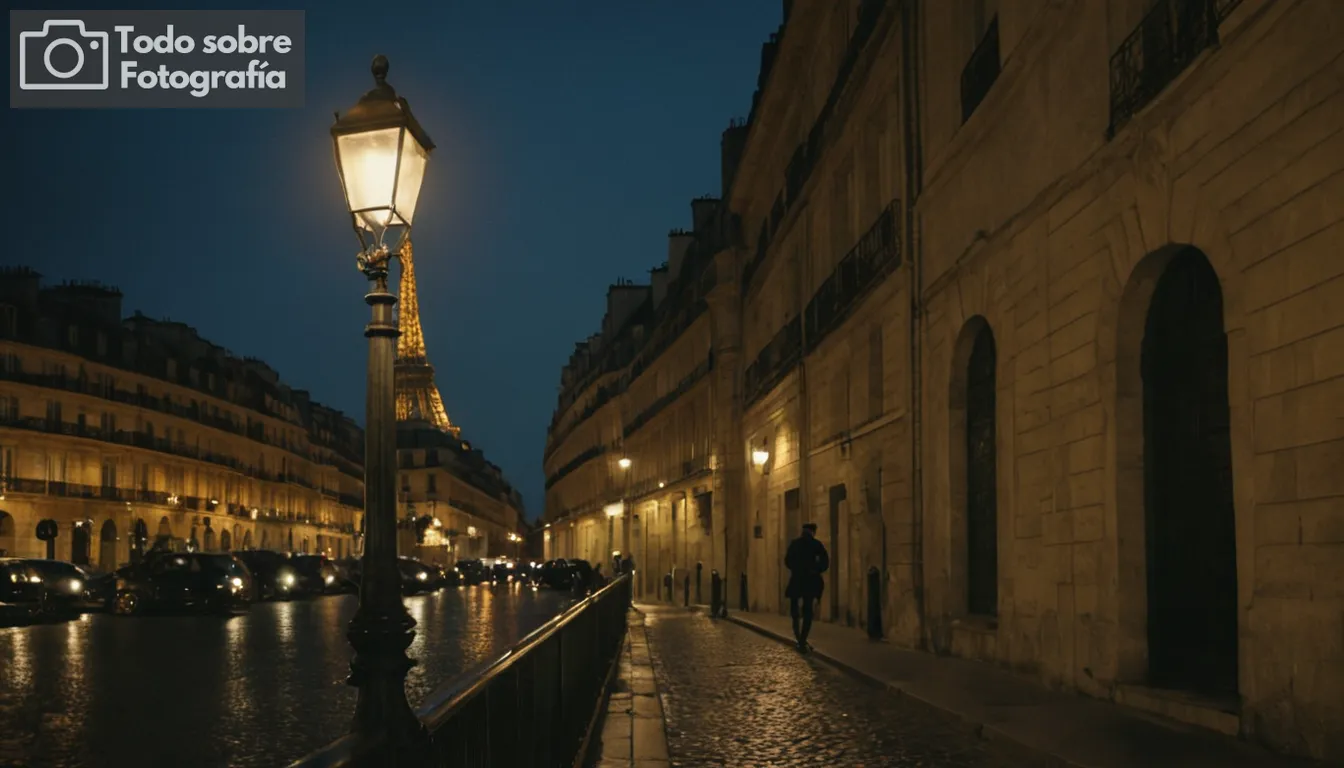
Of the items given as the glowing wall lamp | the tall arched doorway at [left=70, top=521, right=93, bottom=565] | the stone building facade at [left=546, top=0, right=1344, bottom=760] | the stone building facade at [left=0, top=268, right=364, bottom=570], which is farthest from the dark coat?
the tall arched doorway at [left=70, top=521, right=93, bottom=565]

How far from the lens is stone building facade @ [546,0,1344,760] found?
8625mm

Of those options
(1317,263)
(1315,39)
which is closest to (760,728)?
(1317,263)

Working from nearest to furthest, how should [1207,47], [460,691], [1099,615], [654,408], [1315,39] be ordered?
[460,691] → [1315,39] → [1207,47] → [1099,615] → [654,408]

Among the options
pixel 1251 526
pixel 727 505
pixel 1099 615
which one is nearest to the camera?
pixel 1251 526

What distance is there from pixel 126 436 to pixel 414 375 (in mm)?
84025

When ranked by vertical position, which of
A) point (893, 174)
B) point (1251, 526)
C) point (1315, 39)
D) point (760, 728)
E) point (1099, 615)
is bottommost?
point (760, 728)

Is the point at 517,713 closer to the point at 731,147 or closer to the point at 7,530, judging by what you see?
the point at 731,147

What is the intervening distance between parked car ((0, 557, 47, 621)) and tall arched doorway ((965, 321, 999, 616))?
18184mm

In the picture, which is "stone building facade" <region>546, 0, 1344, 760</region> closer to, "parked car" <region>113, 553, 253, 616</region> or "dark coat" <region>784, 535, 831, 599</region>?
"dark coat" <region>784, 535, 831, 599</region>

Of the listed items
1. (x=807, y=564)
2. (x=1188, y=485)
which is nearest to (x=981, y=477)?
(x=807, y=564)

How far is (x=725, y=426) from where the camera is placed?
133ft

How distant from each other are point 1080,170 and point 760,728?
550cm

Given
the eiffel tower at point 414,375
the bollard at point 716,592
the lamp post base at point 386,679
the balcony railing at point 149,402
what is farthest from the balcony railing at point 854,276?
the eiffel tower at point 414,375

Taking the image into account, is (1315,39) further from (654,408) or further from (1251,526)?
(654,408)
